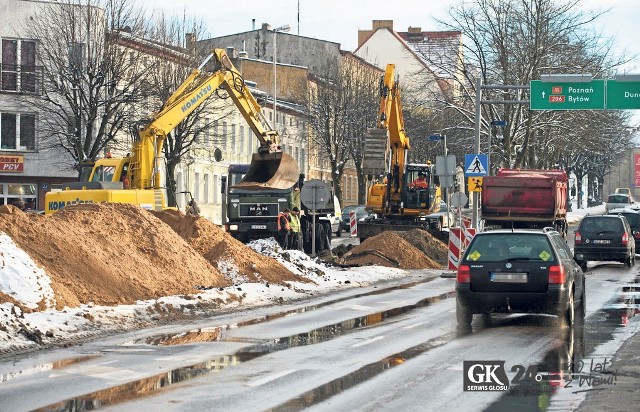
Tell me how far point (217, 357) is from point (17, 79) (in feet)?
155

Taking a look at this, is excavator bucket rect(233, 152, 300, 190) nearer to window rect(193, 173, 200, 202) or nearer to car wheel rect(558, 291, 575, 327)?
car wheel rect(558, 291, 575, 327)

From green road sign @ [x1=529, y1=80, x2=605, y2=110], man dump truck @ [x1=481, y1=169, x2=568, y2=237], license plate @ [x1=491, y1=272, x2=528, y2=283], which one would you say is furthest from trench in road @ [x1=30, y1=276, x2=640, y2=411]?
green road sign @ [x1=529, y1=80, x2=605, y2=110]

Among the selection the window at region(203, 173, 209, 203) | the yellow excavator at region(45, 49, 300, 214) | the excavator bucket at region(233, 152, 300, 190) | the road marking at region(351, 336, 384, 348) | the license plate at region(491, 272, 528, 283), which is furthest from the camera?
the window at region(203, 173, 209, 203)

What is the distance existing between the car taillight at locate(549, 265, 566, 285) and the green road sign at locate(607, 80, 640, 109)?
93.8 ft

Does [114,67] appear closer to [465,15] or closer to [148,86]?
[148,86]

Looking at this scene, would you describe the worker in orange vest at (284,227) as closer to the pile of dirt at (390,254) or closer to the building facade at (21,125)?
the pile of dirt at (390,254)

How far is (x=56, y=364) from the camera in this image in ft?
42.5

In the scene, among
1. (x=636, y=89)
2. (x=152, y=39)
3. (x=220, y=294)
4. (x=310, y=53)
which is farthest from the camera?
(x=310, y=53)

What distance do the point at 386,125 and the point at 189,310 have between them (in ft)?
69.6

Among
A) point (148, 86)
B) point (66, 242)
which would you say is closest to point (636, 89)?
point (148, 86)

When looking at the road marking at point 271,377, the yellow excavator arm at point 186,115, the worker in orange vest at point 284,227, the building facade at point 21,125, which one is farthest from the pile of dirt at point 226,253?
the building facade at point 21,125

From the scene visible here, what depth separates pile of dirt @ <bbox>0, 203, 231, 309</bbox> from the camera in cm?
1967

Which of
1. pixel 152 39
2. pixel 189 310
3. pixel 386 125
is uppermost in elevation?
pixel 152 39

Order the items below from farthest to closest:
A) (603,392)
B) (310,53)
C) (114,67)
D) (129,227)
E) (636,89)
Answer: (310,53), (114,67), (636,89), (129,227), (603,392)
